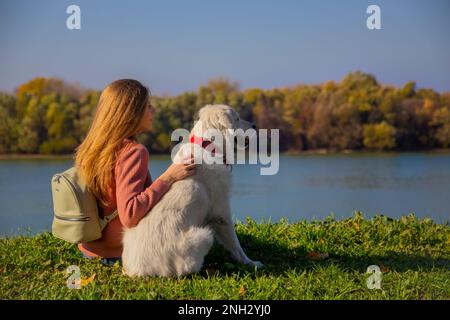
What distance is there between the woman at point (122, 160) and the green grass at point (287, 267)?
0.66 metres

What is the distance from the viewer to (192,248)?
4.38 metres

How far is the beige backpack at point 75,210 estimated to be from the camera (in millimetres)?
4586

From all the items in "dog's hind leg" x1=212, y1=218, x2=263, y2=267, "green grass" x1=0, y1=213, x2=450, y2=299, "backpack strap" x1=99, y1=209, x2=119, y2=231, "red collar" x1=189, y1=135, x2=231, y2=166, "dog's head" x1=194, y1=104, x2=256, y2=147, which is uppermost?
"dog's head" x1=194, y1=104, x2=256, y2=147

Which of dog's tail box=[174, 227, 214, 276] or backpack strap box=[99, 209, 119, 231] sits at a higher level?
backpack strap box=[99, 209, 119, 231]

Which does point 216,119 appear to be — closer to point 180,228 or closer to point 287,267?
point 180,228

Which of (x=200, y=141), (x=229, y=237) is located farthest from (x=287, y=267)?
(x=200, y=141)

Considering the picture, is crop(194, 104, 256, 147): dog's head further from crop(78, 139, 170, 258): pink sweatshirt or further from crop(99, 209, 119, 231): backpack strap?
crop(99, 209, 119, 231): backpack strap

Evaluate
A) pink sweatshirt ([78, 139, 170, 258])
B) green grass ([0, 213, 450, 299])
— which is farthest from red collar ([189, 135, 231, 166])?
green grass ([0, 213, 450, 299])

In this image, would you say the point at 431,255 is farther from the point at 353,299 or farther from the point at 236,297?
the point at 236,297

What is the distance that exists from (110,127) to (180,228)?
1056 mm

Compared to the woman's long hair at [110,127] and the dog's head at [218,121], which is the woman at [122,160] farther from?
the dog's head at [218,121]

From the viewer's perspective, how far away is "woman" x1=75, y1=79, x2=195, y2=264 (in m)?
4.36

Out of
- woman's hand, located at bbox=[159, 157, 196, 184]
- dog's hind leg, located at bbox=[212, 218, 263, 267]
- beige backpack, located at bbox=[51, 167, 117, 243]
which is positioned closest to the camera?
woman's hand, located at bbox=[159, 157, 196, 184]

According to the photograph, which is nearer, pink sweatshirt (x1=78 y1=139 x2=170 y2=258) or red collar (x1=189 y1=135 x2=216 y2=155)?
pink sweatshirt (x1=78 y1=139 x2=170 y2=258)
